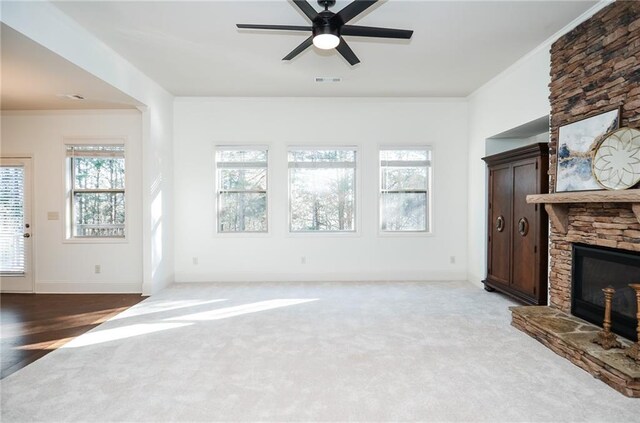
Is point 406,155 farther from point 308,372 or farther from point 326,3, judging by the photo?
point 308,372

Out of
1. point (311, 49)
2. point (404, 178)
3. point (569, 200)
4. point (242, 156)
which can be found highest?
point (311, 49)

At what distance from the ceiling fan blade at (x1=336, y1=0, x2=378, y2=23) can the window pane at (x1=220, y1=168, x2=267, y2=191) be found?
3.52m

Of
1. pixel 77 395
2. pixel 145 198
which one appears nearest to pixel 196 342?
pixel 77 395

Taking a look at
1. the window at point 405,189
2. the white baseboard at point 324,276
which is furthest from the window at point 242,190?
the window at point 405,189

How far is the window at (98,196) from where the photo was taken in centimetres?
510

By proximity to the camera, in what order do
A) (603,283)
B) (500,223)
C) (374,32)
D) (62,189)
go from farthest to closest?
(62,189) < (500,223) < (603,283) < (374,32)

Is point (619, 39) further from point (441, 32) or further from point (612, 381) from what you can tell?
point (612, 381)

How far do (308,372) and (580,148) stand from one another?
3.41 m

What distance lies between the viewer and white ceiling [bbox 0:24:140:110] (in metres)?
2.93

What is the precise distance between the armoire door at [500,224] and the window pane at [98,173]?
5.82 m

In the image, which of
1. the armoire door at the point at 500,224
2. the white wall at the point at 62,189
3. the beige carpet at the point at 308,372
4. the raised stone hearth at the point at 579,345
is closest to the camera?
the beige carpet at the point at 308,372

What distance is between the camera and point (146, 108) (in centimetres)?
474

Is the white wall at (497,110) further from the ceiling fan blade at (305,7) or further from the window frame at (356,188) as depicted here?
the ceiling fan blade at (305,7)

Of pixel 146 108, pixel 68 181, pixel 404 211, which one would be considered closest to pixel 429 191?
pixel 404 211
